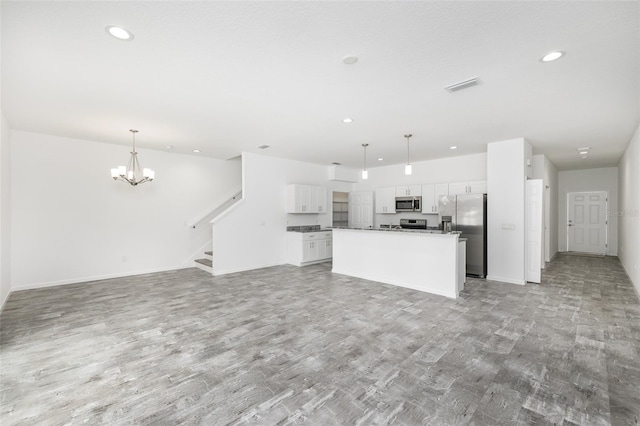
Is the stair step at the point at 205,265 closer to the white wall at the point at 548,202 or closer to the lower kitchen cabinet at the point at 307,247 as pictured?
the lower kitchen cabinet at the point at 307,247

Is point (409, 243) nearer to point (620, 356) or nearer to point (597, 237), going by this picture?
point (620, 356)

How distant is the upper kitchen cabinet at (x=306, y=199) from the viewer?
7496 millimetres

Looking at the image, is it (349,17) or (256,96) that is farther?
(256,96)

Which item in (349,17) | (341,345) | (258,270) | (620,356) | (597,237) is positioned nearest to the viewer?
(349,17)

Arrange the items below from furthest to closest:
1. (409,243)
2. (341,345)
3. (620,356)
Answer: (409,243)
(341,345)
(620,356)

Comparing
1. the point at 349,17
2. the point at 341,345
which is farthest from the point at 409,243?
the point at 349,17

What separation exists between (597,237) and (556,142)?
19.7 feet

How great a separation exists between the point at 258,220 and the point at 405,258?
3.66 m

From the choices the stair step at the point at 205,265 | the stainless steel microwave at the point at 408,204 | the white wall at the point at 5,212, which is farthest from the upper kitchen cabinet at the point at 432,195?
the white wall at the point at 5,212

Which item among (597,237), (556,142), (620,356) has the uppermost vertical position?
(556,142)

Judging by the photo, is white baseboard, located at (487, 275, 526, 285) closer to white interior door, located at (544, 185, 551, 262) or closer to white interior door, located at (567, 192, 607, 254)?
white interior door, located at (544, 185, 551, 262)

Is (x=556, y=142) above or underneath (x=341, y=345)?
above

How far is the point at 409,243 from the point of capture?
17.3ft

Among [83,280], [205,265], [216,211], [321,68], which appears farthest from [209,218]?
[321,68]
